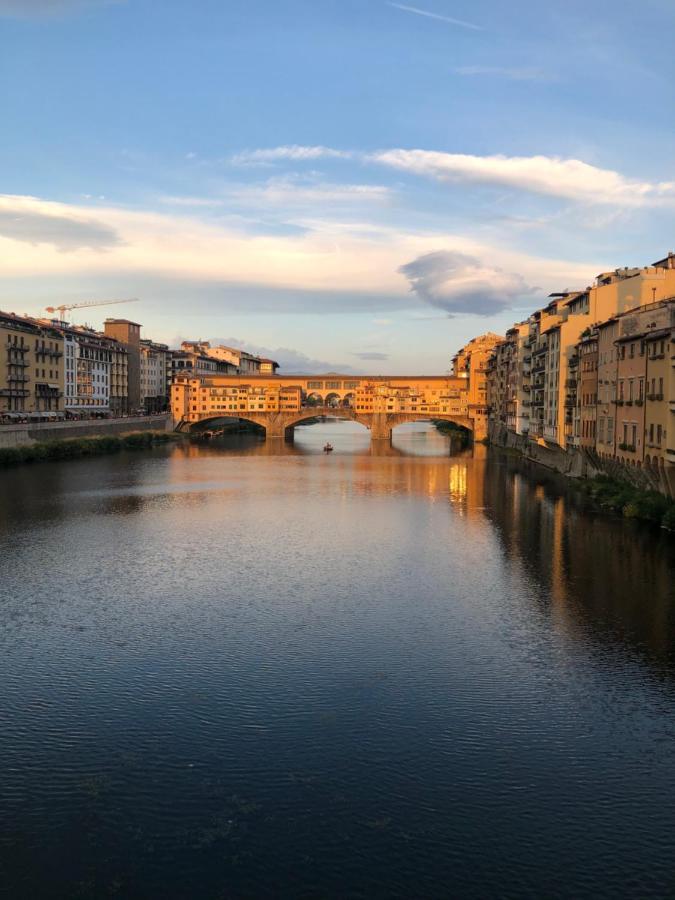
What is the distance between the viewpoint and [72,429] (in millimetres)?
81375

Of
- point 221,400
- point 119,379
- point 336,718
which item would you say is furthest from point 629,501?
point 119,379

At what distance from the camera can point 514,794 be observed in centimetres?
1449

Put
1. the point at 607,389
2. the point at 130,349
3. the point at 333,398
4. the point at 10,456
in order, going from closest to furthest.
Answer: the point at 607,389 < the point at 10,456 < the point at 130,349 < the point at 333,398

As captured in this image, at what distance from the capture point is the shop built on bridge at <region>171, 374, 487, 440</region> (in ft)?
364

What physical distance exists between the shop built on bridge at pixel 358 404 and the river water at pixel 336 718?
7465cm

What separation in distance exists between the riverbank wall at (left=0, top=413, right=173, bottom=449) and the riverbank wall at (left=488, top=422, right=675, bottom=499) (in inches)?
1676

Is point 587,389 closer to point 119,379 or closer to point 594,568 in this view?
point 594,568

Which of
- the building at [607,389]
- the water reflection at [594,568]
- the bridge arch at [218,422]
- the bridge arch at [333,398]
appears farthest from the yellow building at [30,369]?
the building at [607,389]

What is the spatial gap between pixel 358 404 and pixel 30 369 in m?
44.5

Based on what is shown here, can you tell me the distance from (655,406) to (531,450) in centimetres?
3588

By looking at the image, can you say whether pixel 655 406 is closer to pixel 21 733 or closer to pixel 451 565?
pixel 451 565

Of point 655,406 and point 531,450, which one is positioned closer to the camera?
point 655,406

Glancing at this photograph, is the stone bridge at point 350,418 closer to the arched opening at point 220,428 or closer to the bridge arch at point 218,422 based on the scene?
the bridge arch at point 218,422

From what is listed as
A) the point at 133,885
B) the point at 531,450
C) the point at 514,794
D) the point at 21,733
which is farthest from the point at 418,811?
the point at 531,450
